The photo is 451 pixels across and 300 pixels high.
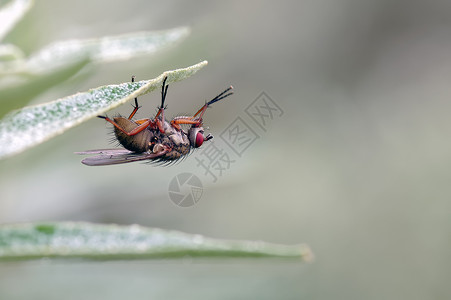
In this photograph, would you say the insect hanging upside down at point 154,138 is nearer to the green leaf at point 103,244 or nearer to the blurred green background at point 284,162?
the blurred green background at point 284,162

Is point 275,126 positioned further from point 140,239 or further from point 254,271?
point 140,239

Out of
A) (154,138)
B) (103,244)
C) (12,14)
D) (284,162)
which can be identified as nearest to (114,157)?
(154,138)

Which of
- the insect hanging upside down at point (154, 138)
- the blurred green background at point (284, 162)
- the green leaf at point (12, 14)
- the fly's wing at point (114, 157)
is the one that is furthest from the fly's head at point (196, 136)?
the green leaf at point (12, 14)

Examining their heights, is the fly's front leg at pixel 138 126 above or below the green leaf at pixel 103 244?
above

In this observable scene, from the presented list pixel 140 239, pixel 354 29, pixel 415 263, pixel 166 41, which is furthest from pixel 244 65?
pixel 140 239

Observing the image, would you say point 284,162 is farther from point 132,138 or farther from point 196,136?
point 132,138

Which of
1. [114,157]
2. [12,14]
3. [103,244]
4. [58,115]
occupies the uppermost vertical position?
[12,14]

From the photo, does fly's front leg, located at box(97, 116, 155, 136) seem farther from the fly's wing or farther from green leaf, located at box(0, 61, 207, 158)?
green leaf, located at box(0, 61, 207, 158)

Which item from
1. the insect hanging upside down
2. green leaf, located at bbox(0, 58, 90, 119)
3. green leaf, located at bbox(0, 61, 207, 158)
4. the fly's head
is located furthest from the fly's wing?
green leaf, located at bbox(0, 61, 207, 158)
